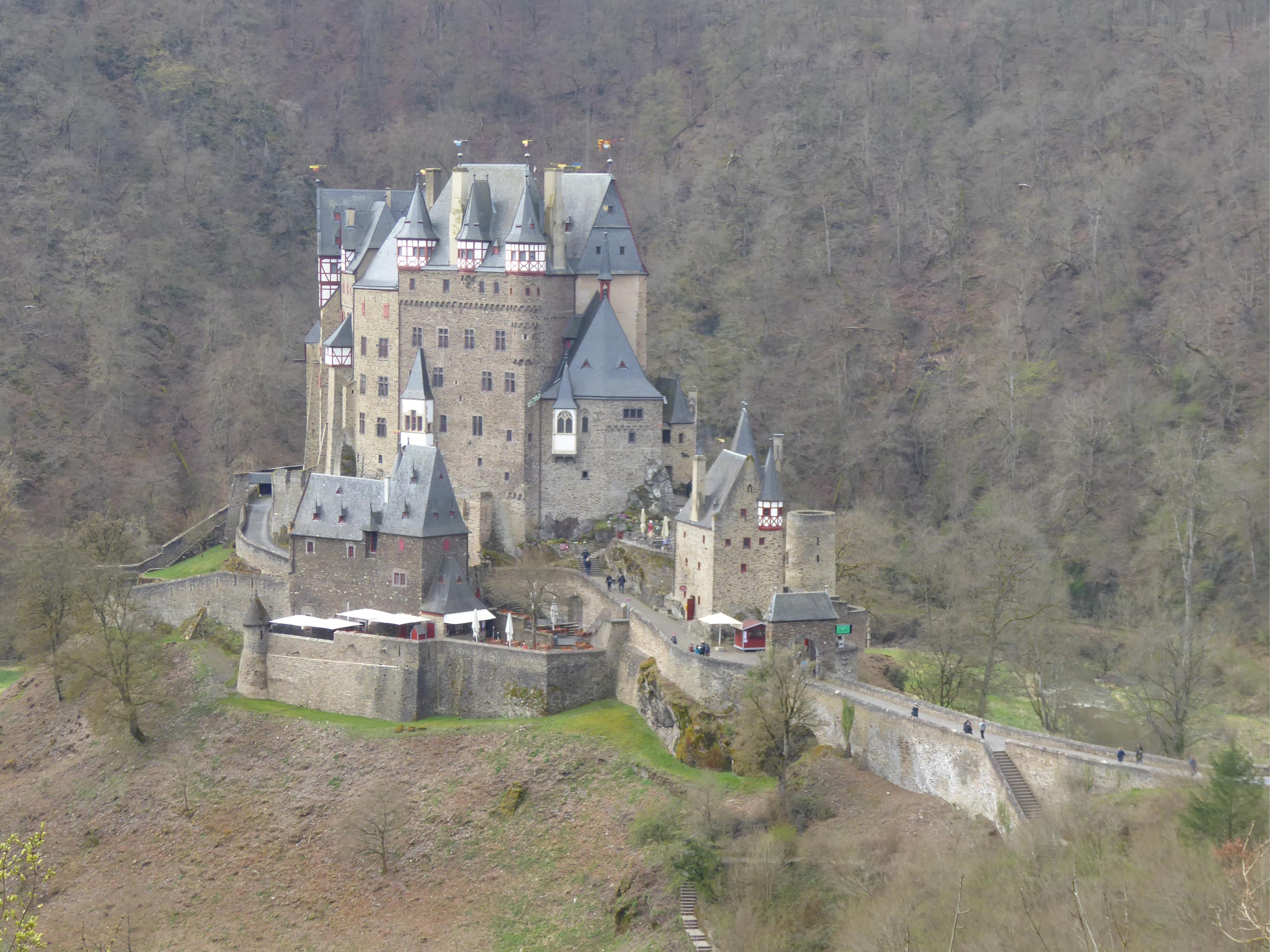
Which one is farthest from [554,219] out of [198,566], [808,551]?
[198,566]

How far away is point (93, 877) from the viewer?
5666cm

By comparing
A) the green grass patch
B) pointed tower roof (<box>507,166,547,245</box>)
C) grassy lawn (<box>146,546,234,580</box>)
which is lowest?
the green grass patch

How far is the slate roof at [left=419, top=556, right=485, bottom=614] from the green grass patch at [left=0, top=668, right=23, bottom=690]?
19498 mm

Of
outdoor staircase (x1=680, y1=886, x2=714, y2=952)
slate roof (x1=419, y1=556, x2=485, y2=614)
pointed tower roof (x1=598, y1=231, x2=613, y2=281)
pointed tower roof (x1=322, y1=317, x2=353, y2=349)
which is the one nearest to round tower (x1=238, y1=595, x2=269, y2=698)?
slate roof (x1=419, y1=556, x2=485, y2=614)

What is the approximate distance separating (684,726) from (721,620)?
11.9 feet

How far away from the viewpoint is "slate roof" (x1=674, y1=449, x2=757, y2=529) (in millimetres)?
→ 56688

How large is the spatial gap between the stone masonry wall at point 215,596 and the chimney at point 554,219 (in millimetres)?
14149

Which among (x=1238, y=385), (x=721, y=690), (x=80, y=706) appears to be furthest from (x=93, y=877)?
(x=1238, y=385)

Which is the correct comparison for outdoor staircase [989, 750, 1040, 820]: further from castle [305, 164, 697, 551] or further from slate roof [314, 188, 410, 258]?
slate roof [314, 188, 410, 258]

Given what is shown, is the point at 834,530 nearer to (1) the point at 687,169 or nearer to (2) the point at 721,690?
(2) the point at 721,690

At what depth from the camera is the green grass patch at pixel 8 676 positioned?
71.9 meters

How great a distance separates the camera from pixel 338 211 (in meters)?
75.1

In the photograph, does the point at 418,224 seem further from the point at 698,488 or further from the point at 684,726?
the point at 684,726

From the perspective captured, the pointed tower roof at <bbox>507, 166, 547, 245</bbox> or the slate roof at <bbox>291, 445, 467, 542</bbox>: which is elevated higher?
the pointed tower roof at <bbox>507, 166, 547, 245</bbox>
